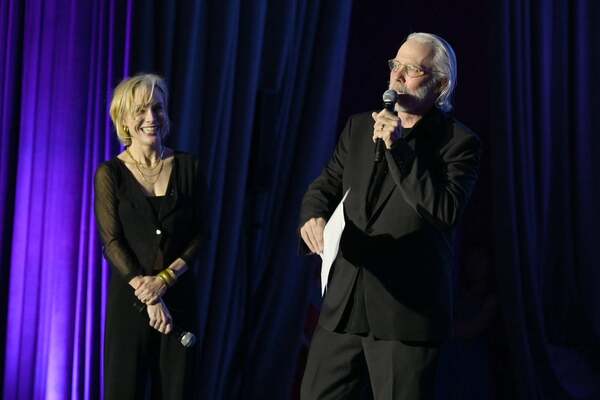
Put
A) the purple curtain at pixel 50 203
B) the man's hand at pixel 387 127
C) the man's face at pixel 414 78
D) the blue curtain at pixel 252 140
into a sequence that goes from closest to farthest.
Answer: the man's hand at pixel 387 127
the man's face at pixel 414 78
the purple curtain at pixel 50 203
the blue curtain at pixel 252 140

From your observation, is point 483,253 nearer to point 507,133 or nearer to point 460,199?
point 507,133

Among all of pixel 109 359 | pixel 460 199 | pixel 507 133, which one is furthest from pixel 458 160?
pixel 507 133

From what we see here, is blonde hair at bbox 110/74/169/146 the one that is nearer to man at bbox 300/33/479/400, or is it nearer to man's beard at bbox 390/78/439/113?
man at bbox 300/33/479/400

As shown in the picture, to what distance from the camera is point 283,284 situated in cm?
411

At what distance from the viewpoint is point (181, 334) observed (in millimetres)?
2705

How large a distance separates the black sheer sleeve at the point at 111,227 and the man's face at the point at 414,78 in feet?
3.51

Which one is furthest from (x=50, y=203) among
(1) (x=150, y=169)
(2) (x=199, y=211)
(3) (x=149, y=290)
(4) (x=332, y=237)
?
(4) (x=332, y=237)

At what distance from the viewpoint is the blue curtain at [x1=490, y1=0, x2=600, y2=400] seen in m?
4.45

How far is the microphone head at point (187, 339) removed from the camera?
2.65 meters

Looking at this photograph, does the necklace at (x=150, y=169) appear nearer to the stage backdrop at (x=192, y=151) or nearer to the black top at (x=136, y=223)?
the black top at (x=136, y=223)

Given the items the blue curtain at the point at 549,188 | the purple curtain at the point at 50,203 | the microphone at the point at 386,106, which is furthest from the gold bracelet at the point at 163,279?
the blue curtain at the point at 549,188

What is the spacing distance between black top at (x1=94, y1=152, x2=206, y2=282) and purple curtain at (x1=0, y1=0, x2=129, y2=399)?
2.03 feet

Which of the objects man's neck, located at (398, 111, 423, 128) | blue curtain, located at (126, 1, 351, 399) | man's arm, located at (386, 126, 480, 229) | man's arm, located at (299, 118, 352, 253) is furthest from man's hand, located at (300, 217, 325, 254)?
blue curtain, located at (126, 1, 351, 399)

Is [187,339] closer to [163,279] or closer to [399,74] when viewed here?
[163,279]
